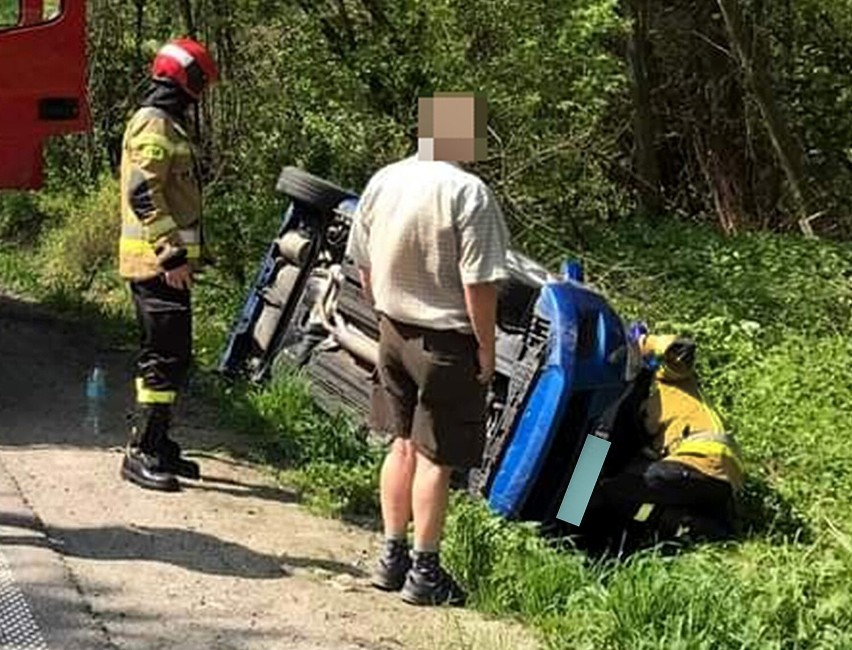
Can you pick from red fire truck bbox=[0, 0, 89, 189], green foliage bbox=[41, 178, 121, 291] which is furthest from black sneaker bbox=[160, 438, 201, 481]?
green foliage bbox=[41, 178, 121, 291]

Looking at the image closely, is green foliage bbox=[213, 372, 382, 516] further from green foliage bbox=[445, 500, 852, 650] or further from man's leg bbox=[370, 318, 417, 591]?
man's leg bbox=[370, 318, 417, 591]

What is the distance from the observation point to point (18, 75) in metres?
8.19

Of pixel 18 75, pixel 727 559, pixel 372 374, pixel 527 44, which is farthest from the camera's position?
pixel 527 44

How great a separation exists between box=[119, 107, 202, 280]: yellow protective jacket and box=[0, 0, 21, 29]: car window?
7.37 ft

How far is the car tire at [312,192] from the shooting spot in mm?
7965

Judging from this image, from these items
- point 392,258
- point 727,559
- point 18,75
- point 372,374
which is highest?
point 18,75

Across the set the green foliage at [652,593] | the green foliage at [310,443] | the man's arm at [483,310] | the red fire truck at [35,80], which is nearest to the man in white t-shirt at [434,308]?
the man's arm at [483,310]

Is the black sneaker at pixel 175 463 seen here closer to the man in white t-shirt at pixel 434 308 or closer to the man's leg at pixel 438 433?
the man in white t-shirt at pixel 434 308

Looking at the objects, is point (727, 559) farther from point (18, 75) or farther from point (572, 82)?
point (572, 82)

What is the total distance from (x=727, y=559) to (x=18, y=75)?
4.60 metres

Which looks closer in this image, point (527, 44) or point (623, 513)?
point (623, 513)

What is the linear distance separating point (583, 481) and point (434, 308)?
4.06ft

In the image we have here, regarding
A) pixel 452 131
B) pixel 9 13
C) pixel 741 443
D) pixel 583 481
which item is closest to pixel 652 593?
pixel 583 481

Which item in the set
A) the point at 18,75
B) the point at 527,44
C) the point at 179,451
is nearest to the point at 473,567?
the point at 179,451
